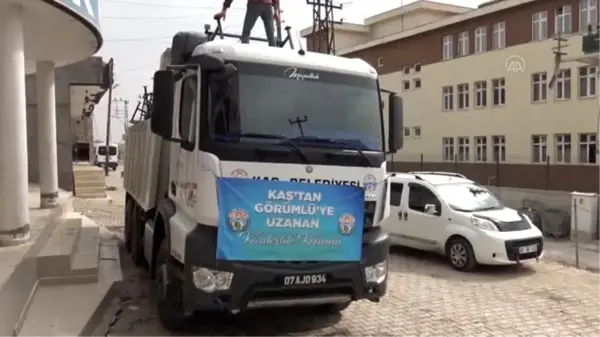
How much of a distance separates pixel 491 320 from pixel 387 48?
1414 inches

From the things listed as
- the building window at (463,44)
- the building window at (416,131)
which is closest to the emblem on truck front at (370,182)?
the building window at (463,44)

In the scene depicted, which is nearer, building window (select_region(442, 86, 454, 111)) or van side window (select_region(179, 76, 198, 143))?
van side window (select_region(179, 76, 198, 143))

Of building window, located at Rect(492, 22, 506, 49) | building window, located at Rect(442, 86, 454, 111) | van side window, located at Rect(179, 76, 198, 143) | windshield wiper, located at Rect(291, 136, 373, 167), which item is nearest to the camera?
windshield wiper, located at Rect(291, 136, 373, 167)

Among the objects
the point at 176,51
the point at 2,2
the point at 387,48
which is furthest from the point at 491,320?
the point at 387,48

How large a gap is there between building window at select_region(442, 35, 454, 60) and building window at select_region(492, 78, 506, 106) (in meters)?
4.04

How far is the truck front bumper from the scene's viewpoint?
5.15 meters

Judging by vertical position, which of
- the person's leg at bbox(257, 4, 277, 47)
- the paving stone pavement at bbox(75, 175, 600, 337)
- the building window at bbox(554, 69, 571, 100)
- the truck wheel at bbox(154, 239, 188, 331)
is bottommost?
the paving stone pavement at bbox(75, 175, 600, 337)

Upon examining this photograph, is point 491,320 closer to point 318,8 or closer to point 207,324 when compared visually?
point 207,324

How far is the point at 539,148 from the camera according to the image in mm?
29641

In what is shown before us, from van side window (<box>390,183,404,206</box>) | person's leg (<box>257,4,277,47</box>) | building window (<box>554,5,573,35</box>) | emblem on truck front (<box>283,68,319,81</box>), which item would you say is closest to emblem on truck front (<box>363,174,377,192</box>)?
emblem on truck front (<box>283,68,319,81</box>)

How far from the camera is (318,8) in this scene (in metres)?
31.1

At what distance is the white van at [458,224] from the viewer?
33.1ft

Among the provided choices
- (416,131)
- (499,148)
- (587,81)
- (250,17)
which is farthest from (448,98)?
(250,17)

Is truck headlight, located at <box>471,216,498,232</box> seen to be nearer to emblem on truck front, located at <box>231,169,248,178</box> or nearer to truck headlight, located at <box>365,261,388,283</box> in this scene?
truck headlight, located at <box>365,261,388,283</box>
